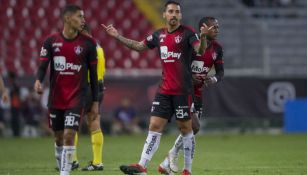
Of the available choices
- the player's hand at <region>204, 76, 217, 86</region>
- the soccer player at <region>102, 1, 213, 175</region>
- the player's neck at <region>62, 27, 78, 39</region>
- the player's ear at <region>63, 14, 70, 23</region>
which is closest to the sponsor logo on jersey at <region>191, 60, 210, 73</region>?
the player's hand at <region>204, 76, 217, 86</region>

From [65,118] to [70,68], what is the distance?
67 cm

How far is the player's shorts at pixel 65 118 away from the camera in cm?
1068

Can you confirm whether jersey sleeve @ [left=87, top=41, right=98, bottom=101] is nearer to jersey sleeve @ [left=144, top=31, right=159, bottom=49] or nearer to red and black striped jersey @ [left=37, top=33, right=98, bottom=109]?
red and black striped jersey @ [left=37, top=33, right=98, bottom=109]

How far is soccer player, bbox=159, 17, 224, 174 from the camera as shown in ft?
42.3

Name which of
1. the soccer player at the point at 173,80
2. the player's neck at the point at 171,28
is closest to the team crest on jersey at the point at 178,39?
the soccer player at the point at 173,80

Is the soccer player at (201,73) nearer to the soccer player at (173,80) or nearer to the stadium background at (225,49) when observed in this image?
the soccer player at (173,80)

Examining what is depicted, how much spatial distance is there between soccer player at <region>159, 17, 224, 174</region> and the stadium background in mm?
13061

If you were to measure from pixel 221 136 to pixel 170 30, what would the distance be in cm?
1429

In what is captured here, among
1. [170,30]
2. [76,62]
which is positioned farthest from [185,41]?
[76,62]

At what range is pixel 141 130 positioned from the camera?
27.1 m

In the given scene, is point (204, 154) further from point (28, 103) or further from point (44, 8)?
point (44, 8)

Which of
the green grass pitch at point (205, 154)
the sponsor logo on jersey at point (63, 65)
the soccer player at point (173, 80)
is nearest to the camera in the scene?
the sponsor logo on jersey at point (63, 65)

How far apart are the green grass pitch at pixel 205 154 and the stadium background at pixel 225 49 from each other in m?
1.76

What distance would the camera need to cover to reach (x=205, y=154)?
17.9 meters
